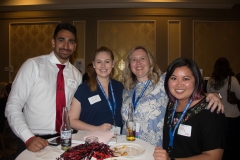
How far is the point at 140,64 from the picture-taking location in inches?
89.7

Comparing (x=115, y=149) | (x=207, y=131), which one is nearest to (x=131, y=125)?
(x=115, y=149)

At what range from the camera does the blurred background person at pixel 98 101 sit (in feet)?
7.29

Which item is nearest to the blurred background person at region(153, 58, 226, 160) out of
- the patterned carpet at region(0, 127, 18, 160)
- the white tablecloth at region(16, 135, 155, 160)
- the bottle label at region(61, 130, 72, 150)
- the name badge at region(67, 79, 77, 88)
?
the white tablecloth at region(16, 135, 155, 160)

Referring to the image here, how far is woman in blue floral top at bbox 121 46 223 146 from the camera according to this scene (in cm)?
210

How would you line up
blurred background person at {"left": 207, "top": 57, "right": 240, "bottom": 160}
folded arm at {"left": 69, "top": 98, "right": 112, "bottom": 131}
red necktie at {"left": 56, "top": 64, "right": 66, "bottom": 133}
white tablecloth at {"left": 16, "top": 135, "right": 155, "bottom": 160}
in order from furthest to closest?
blurred background person at {"left": 207, "top": 57, "right": 240, "bottom": 160} → red necktie at {"left": 56, "top": 64, "right": 66, "bottom": 133} → folded arm at {"left": 69, "top": 98, "right": 112, "bottom": 131} → white tablecloth at {"left": 16, "top": 135, "right": 155, "bottom": 160}

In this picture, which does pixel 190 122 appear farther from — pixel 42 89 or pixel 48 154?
pixel 42 89

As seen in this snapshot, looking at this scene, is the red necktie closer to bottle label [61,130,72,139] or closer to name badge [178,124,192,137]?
bottle label [61,130,72,139]

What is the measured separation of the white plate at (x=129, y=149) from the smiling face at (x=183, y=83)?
54cm

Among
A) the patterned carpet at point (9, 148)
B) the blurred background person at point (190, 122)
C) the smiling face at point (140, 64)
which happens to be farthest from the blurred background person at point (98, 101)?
the patterned carpet at point (9, 148)

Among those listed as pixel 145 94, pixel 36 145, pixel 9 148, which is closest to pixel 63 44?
pixel 145 94

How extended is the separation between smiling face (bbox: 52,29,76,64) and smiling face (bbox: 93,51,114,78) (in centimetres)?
34

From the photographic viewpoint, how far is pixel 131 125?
1.83 m

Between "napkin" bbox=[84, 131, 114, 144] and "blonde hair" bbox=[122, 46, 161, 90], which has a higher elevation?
"blonde hair" bbox=[122, 46, 161, 90]

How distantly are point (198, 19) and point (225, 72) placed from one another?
399 cm
